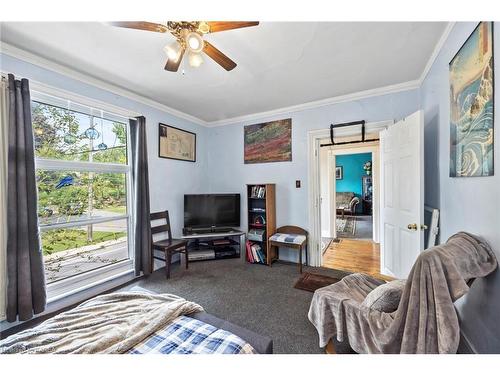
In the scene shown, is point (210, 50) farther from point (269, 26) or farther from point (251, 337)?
point (251, 337)

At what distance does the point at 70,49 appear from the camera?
178 centimetres

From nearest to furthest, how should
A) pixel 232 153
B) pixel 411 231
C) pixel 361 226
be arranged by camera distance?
pixel 411 231, pixel 232 153, pixel 361 226

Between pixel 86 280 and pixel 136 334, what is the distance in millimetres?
1955

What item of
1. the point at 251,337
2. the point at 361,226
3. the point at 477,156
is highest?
the point at 477,156

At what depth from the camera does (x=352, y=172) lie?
27.0 ft

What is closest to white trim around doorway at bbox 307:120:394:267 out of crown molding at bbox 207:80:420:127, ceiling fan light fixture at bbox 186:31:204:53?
crown molding at bbox 207:80:420:127

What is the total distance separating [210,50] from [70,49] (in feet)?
4.29

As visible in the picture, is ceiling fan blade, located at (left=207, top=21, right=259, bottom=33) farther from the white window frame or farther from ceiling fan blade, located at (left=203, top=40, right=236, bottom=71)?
the white window frame

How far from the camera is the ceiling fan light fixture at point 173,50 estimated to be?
1.45 meters

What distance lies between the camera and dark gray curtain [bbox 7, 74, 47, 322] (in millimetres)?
1653

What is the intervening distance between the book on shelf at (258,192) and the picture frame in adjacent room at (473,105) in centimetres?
214

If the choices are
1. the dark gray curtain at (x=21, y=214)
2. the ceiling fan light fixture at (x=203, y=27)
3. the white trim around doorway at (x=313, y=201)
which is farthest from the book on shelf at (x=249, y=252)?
the ceiling fan light fixture at (x=203, y=27)

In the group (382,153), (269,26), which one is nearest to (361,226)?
(382,153)
